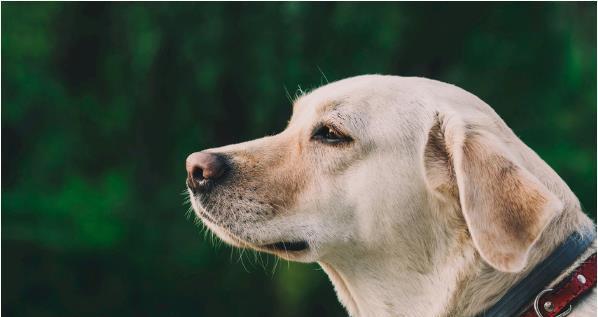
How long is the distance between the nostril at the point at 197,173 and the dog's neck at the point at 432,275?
21.6 inches

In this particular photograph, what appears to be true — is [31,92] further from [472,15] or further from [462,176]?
[462,176]

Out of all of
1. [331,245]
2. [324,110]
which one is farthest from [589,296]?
[324,110]

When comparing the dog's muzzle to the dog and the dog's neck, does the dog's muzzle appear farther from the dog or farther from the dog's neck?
the dog's neck

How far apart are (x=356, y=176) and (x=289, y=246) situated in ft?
1.13

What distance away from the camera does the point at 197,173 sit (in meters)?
2.64

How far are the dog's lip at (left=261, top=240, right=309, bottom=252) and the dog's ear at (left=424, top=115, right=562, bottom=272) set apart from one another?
59 centimetres

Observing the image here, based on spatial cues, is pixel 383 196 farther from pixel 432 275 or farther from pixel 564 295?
pixel 564 295

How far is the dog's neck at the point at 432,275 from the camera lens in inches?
92.5

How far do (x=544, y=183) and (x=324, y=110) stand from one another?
82 centimetres

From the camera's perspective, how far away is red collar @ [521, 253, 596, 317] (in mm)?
2215

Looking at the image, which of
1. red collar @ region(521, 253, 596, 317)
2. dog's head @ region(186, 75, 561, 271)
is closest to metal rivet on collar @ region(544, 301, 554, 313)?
red collar @ region(521, 253, 596, 317)

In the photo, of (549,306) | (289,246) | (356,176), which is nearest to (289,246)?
(289,246)

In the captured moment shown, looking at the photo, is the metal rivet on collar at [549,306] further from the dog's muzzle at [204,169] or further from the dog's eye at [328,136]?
the dog's muzzle at [204,169]

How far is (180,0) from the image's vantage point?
6.84m
